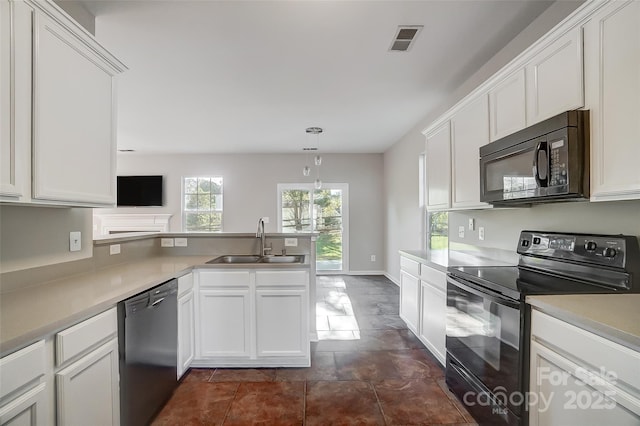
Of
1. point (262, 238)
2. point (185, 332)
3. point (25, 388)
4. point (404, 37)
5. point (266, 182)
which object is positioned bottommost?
point (185, 332)

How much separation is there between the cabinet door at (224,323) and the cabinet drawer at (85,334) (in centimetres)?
98

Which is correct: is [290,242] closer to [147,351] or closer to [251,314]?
[251,314]

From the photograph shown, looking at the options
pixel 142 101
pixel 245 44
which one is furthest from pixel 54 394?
pixel 142 101

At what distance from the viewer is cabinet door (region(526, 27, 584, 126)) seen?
1485 millimetres

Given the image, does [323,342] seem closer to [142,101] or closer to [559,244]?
[559,244]

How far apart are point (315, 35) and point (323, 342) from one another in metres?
2.75

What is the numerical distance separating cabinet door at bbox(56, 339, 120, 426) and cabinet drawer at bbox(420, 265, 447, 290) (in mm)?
2148

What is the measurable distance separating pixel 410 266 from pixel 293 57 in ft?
7.28

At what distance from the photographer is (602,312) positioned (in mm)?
1178

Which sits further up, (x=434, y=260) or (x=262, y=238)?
(x=262, y=238)

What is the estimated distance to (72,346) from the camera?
1237mm

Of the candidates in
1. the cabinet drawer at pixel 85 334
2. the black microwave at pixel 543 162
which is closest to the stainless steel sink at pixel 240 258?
the cabinet drawer at pixel 85 334

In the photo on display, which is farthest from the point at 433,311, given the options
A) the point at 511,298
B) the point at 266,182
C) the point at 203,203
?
the point at 203,203

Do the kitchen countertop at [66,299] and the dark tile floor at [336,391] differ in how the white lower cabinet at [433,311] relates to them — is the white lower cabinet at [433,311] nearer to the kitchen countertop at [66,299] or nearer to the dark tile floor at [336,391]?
the dark tile floor at [336,391]
